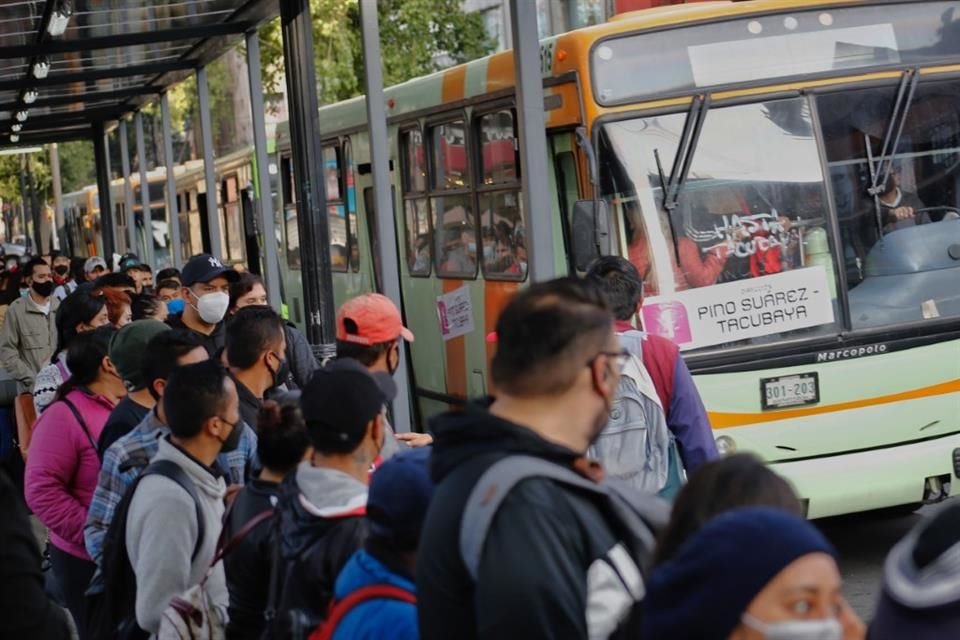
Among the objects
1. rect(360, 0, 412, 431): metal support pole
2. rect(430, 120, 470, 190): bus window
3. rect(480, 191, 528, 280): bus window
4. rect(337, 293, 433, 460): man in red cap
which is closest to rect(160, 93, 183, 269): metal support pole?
rect(430, 120, 470, 190): bus window

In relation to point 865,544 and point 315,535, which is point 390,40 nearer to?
point 865,544

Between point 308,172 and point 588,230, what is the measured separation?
3.57 meters

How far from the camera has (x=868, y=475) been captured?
849cm

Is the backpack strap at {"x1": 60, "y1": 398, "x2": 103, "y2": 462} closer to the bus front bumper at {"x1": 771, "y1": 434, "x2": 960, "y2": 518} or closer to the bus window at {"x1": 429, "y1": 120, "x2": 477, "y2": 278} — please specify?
the bus front bumper at {"x1": 771, "y1": 434, "x2": 960, "y2": 518}

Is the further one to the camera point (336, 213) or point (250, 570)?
point (336, 213)

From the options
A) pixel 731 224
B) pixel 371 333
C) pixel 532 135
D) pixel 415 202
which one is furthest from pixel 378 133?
pixel 371 333

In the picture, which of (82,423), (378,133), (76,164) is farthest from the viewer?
(76,164)

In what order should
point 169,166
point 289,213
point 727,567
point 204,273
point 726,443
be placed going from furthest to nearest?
point 169,166 < point 289,213 < point 204,273 < point 726,443 < point 727,567

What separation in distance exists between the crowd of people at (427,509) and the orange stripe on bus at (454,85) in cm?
466

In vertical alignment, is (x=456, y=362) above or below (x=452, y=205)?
below

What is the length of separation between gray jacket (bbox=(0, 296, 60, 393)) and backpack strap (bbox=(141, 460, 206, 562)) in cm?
778

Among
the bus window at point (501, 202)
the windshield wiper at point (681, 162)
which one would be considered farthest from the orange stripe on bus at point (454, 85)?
the windshield wiper at point (681, 162)

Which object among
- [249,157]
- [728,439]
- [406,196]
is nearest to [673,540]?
[728,439]

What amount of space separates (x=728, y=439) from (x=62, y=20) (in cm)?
629
